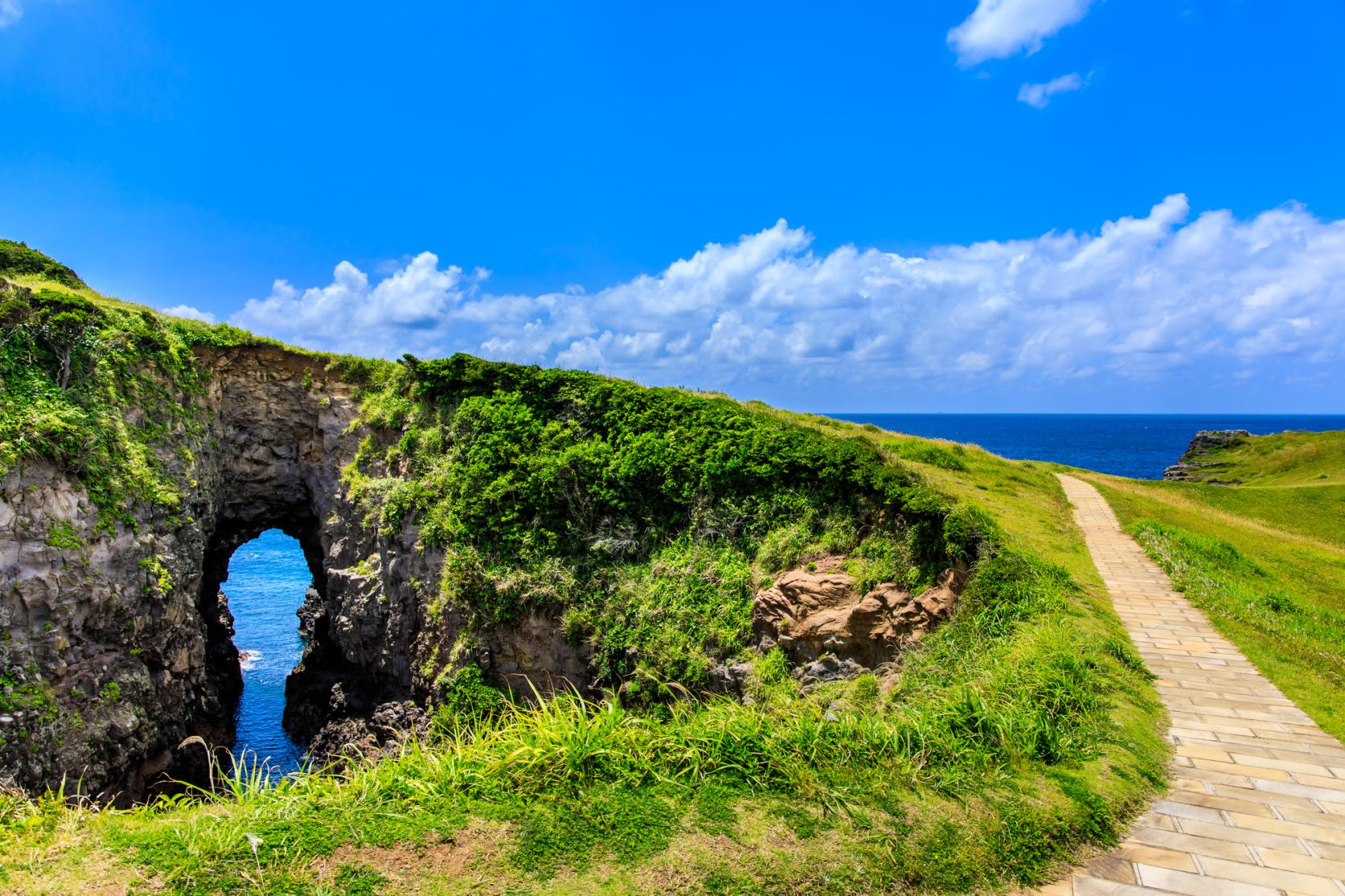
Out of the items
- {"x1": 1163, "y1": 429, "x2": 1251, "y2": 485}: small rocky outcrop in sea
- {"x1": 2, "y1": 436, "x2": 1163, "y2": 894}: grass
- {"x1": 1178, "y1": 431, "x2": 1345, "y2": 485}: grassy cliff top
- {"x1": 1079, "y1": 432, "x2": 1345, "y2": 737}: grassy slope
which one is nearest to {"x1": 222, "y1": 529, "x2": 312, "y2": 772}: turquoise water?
{"x1": 2, "y1": 436, "x2": 1163, "y2": 894}: grass

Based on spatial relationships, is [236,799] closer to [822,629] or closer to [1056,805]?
[1056,805]

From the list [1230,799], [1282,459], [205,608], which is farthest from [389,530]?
[1282,459]

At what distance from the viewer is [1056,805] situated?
588 centimetres

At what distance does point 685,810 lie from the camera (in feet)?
19.0

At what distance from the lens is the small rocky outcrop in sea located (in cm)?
4725

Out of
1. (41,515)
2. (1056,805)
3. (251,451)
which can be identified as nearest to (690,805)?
(1056,805)

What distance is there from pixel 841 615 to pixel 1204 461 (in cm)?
5465

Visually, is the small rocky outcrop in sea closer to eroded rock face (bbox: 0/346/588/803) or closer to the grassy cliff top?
the grassy cliff top

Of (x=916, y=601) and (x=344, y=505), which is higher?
(x=344, y=505)

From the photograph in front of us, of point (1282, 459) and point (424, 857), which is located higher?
point (1282, 459)

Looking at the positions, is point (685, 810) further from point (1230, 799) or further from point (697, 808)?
point (1230, 799)

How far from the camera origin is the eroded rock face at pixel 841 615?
12422 millimetres

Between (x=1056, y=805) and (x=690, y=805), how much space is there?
11.1 ft

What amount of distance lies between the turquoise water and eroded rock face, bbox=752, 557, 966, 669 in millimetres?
9672
